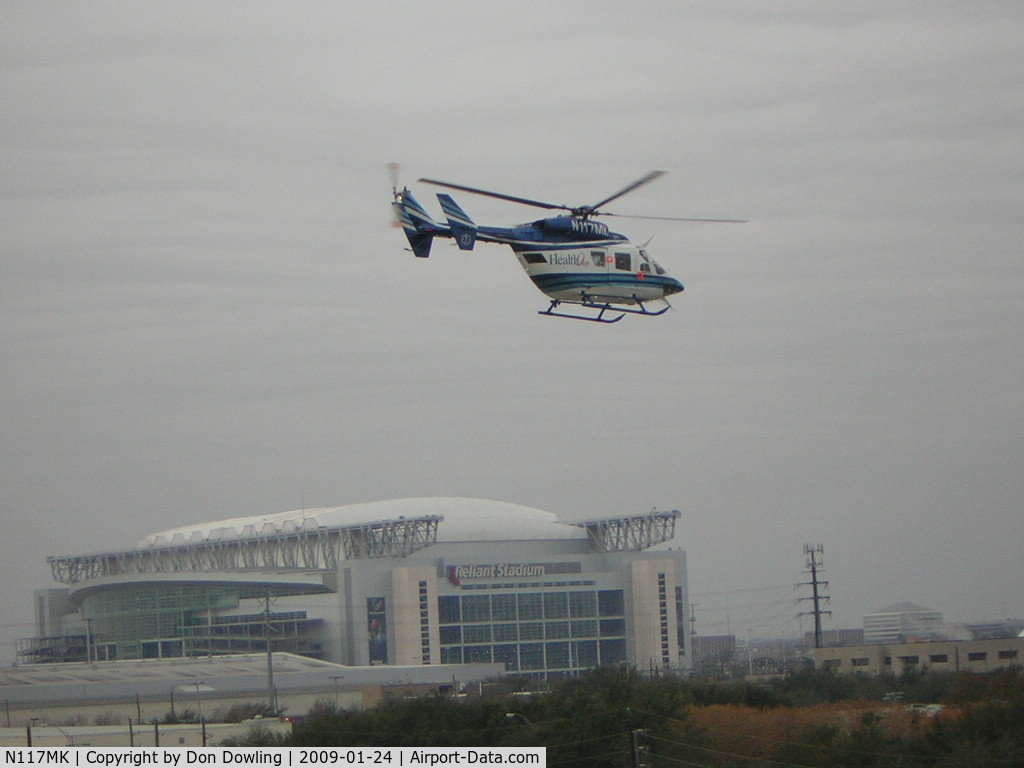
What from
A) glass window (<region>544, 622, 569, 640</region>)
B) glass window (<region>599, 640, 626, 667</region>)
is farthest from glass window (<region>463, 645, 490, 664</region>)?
glass window (<region>599, 640, 626, 667</region>)

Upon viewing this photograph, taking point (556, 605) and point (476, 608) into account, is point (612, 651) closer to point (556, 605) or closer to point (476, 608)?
point (556, 605)

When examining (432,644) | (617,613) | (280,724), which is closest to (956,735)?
(280,724)

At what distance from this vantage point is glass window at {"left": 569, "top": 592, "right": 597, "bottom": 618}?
482ft

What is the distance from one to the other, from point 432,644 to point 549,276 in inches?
3417

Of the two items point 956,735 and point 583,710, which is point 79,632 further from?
point 956,735

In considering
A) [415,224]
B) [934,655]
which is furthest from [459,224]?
[934,655]

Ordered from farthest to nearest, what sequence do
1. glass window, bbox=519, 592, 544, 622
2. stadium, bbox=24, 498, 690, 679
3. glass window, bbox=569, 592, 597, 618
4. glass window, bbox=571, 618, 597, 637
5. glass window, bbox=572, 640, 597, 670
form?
1. glass window, bbox=569, 592, 597, 618
2. glass window, bbox=571, 618, 597, 637
3. glass window, bbox=572, 640, 597, 670
4. glass window, bbox=519, 592, 544, 622
5. stadium, bbox=24, 498, 690, 679

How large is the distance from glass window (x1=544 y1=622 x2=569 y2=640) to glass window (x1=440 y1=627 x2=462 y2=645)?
9.08 metres

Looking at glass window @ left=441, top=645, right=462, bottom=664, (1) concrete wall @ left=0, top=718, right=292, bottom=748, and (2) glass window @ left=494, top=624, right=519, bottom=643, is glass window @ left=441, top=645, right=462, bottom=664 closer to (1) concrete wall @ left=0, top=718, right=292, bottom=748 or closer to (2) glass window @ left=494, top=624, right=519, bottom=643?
(2) glass window @ left=494, top=624, right=519, bottom=643

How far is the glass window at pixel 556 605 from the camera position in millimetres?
145500

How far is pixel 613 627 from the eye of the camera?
14850cm

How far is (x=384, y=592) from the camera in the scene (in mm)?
138125

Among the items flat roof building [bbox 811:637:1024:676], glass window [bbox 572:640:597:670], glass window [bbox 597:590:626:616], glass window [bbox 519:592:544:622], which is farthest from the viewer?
glass window [bbox 597:590:626:616]

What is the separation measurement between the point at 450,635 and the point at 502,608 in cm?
619
